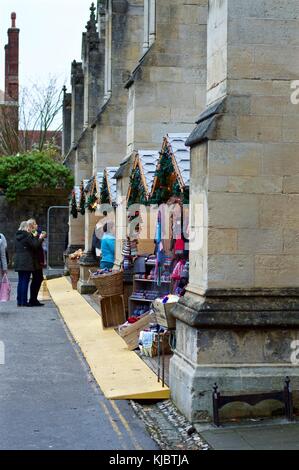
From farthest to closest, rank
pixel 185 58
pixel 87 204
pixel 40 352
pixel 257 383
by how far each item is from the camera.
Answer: pixel 87 204 → pixel 185 58 → pixel 40 352 → pixel 257 383

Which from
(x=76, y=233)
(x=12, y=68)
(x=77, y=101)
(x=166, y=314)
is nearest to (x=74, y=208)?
(x=76, y=233)

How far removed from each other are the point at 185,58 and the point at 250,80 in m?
7.80

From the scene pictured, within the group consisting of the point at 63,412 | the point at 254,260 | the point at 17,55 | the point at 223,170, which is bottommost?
the point at 63,412

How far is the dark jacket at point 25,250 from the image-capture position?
18656mm

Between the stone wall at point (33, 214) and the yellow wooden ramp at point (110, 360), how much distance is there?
56.5ft

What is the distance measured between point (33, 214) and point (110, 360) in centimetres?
2495

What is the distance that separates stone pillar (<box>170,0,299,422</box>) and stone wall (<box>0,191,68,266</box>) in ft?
88.7

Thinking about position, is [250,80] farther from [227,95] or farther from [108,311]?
[108,311]

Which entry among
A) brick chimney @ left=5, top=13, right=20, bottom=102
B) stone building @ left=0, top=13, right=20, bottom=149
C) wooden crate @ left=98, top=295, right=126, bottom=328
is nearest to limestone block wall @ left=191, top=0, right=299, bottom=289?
wooden crate @ left=98, top=295, right=126, bottom=328

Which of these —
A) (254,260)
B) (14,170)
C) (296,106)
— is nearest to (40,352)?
(254,260)

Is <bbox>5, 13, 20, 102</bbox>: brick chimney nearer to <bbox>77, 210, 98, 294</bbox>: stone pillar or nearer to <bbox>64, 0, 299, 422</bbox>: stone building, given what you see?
<bbox>77, 210, 98, 294</bbox>: stone pillar

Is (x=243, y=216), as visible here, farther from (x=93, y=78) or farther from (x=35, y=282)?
(x=93, y=78)

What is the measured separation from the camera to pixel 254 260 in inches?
351

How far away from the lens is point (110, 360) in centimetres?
1178
